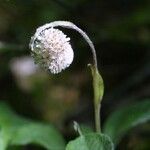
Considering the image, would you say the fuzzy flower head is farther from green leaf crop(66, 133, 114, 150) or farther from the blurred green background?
the blurred green background

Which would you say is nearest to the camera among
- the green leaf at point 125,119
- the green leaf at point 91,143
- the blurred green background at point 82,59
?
the green leaf at point 91,143

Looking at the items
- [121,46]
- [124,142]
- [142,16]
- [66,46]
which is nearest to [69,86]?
[121,46]

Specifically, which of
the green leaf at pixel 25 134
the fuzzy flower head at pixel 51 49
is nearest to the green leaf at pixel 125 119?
the green leaf at pixel 25 134

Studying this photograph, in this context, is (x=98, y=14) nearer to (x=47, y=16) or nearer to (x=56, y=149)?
(x=47, y=16)

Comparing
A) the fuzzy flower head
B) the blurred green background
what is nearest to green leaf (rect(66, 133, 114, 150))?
the fuzzy flower head

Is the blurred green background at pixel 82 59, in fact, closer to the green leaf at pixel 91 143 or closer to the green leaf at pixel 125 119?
the green leaf at pixel 125 119

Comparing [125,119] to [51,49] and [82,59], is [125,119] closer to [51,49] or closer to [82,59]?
[51,49]
